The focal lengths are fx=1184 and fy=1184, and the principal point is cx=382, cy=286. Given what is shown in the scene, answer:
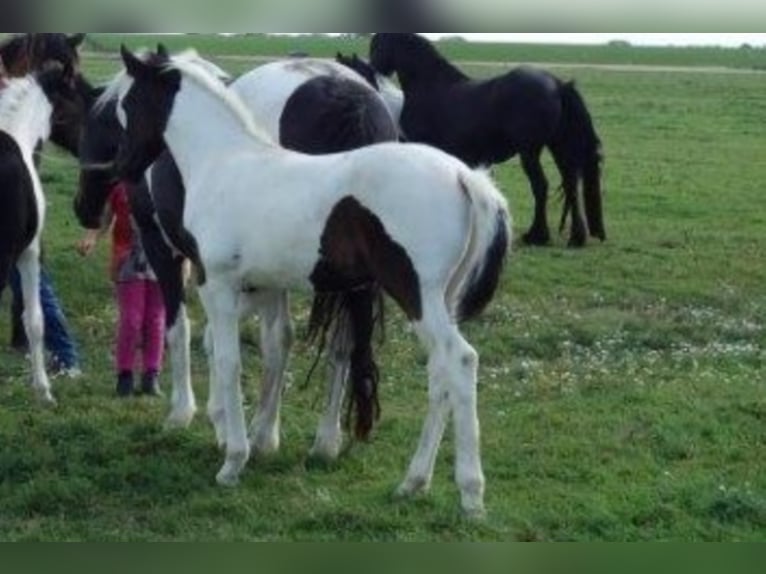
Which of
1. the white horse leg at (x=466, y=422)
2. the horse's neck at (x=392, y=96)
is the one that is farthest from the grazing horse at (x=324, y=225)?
the horse's neck at (x=392, y=96)

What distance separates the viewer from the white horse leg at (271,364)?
6.81m

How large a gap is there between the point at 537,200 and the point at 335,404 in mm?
8916

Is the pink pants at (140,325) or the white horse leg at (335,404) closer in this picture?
the white horse leg at (335,404)

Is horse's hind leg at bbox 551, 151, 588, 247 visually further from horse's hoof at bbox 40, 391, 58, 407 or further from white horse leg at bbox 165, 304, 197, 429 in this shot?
horse's hoof at bbox 40, 391, 58, 407

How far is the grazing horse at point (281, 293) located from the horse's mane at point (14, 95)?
1.84ft

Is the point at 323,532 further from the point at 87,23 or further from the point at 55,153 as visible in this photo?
the point at 55,153

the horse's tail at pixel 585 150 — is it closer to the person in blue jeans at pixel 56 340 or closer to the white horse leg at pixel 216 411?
the person in blue jeans at pixel 56 340

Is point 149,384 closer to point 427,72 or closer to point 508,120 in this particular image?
point 508,120

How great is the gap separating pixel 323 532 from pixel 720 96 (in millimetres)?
40527

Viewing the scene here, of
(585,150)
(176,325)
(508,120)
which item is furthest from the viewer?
(508,120)

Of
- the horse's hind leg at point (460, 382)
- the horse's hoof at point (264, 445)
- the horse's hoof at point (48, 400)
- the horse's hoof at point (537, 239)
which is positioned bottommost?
the horse's hoof at point (537, 239)

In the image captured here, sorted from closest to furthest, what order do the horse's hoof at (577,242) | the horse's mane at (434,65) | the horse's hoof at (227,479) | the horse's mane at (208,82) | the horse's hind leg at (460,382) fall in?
1. the horse's hind leg at (460,382)
2. the horse's hoof at (227,479)
3. the horse's mane at (208,82)
4. the horse's hoof at (577,242)
5. the horse's mane at (434,65)

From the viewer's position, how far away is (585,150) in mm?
15258

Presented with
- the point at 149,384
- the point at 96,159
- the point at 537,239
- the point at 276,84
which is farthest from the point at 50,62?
the point at 537,239
